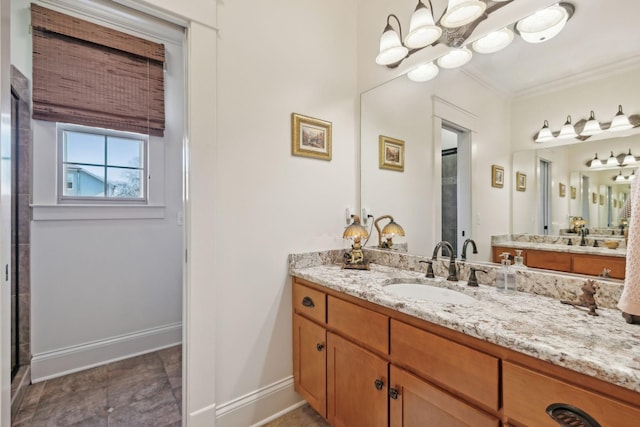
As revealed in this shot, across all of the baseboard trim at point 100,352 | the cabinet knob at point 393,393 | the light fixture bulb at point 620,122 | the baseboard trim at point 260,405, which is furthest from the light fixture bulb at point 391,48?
the baseboard trim at point 100,352

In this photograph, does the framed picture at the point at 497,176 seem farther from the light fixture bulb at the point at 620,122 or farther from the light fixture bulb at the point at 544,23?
the light fixture bulb at the point at 544,23

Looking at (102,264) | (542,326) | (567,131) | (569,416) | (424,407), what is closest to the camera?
(569,416)

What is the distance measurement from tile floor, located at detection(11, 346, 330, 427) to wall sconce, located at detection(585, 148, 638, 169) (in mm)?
1855

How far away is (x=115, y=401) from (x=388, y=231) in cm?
207

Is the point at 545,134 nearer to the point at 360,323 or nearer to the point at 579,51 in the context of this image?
the point at 579,51

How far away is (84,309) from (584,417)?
293cm

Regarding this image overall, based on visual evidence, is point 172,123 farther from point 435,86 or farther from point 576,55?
point 576,55

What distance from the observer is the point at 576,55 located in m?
1.18

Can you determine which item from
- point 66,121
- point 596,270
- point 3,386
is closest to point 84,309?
point 3,386

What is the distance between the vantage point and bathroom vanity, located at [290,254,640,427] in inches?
26.9

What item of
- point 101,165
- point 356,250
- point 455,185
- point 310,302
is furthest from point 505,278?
point 101,165

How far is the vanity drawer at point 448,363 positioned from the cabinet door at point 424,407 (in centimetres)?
3

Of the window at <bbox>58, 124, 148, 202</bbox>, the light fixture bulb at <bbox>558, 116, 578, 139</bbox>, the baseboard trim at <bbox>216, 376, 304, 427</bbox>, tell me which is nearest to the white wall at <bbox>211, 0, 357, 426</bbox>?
the baseboard trim at <bbox>216, 376, 304, 427</bbox>

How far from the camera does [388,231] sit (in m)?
1.84
